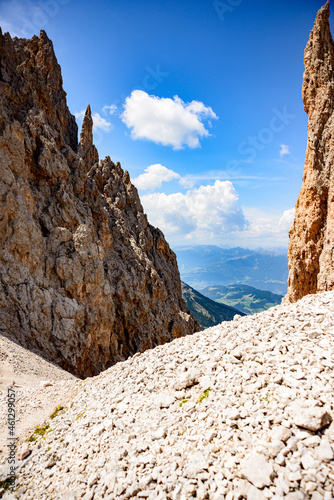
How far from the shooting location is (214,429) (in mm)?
6496

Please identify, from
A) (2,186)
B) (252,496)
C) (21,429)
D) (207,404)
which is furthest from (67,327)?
(252,496)

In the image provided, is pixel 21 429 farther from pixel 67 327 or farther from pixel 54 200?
pixel 54 200

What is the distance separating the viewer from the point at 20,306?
2616 cm

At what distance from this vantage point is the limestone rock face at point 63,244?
28297mm

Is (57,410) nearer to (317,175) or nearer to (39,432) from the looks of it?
(39,432)

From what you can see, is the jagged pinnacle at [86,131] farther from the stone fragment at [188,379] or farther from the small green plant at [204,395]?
the small green plant at [204,395]

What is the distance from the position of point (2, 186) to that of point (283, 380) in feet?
107

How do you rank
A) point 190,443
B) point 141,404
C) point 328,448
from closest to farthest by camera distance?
1. point 328,448
2. point 190,443
3. point 141,404

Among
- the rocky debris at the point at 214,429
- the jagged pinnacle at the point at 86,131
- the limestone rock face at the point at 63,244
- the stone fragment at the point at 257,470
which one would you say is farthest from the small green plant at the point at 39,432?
the jagged pinnacle at the point at 86,131

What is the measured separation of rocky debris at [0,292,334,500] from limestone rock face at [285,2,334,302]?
619 inches

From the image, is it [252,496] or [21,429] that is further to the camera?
[21,429]

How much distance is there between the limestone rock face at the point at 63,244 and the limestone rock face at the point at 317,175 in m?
27.8

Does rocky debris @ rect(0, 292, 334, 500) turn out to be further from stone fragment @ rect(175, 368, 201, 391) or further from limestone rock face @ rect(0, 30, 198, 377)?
limestone rock face @ rect(0, 30, 198, 377)

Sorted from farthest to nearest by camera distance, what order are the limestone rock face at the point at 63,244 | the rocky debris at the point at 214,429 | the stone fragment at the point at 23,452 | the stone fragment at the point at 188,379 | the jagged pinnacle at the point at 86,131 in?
the jagged pinnacle at the point at 86,131
the limestone rock face at the point at 63,244
the stone fragment at the point at 188,379
the stone fragment at the point at 23,452
the rocky debris at the point at 214,429
